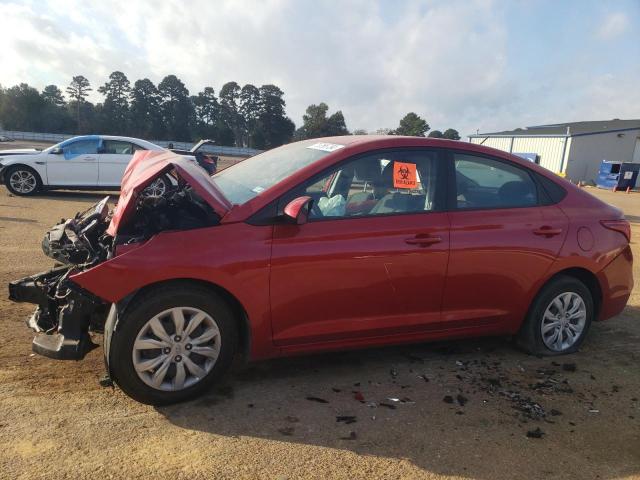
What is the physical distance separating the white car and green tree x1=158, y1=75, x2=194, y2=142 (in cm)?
6075

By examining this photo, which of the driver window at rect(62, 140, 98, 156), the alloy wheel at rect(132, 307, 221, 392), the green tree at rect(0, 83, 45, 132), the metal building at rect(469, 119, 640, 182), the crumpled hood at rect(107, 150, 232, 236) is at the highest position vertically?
the green tree at rect(0, 83, 45, 132)

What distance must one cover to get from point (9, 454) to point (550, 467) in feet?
9.42

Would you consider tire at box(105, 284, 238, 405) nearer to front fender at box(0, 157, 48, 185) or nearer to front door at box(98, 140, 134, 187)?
front door at box(98, 140, 134, 187)

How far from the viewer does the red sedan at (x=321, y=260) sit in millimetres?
3018

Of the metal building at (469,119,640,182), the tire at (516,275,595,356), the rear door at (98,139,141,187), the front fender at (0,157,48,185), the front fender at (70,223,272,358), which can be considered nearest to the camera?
the front fender at (70,223,272,358)

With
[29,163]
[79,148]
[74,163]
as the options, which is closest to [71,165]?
[74,163]

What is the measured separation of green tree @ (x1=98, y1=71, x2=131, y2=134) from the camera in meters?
69.2

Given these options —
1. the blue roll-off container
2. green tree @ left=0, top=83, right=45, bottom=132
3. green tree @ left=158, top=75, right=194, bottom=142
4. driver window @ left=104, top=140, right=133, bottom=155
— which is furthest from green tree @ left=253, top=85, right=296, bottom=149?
driver window @ left=104, top=140, right=133, bottom=155

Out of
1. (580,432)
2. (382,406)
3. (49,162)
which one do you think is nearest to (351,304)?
(382,406)

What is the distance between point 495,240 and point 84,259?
295cm

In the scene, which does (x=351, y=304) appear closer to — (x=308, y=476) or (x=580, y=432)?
(x=308, y=476)

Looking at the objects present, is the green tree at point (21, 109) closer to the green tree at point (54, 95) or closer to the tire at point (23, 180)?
the green tree at point (54, 95)

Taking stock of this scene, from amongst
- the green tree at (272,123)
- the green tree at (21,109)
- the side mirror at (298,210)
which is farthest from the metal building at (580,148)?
the green tree at (21,109)

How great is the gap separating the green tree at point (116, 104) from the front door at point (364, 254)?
7213cm
